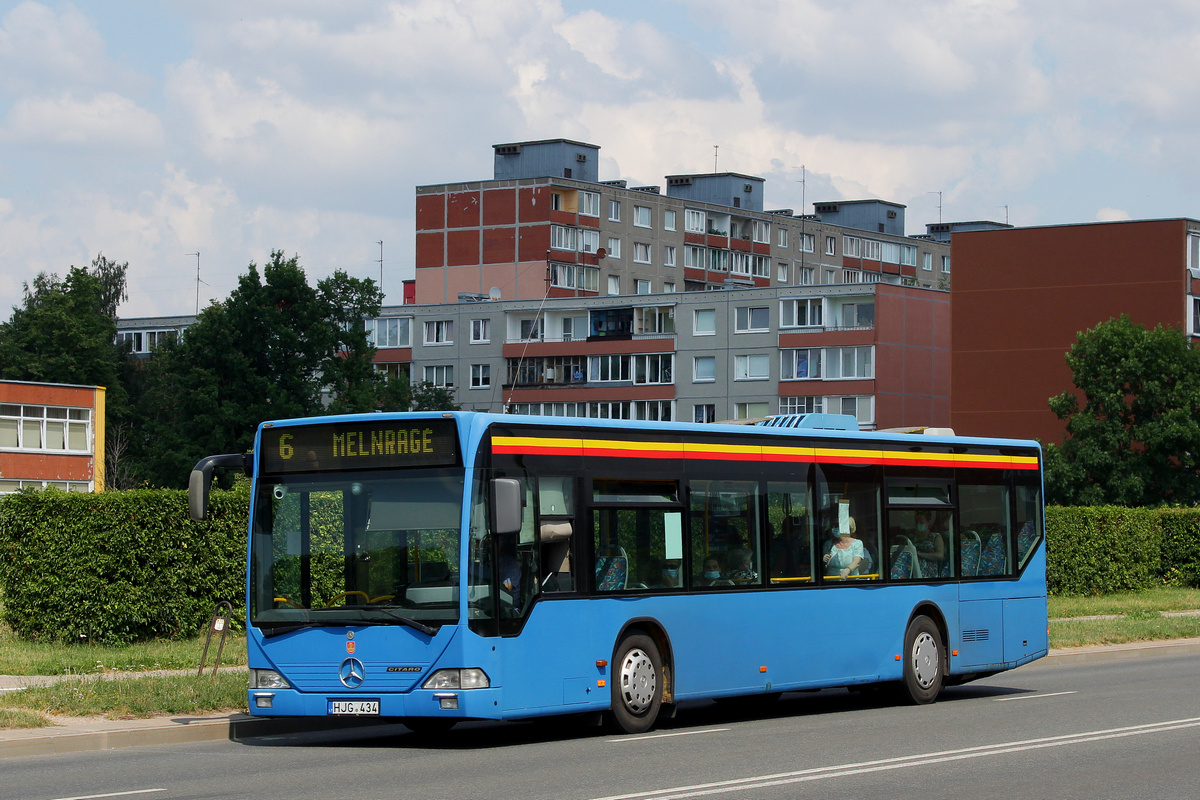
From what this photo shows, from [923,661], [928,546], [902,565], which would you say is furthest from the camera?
[928,546]

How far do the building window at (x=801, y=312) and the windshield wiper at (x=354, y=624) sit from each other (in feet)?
275

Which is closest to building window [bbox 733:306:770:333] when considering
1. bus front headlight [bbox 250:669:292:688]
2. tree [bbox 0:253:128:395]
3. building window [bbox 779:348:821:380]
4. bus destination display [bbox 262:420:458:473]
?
building window [bbox 779:348:821:380]

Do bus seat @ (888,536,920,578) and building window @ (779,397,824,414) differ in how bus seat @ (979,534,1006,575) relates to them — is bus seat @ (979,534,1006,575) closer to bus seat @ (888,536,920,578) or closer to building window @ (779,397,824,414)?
bus seat @ (888,536,920,578)

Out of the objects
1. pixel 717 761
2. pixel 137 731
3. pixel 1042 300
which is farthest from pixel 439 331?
pixel 717 761

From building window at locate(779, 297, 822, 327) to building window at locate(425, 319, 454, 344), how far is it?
73.7 ft

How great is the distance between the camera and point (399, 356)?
10825cm

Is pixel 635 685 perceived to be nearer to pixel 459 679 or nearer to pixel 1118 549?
pixel 459 679

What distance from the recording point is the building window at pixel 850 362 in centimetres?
9300

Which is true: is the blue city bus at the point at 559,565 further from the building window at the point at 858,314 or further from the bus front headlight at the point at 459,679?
the building window at the point at 858,314

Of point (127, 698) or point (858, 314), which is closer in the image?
point (127, 698)

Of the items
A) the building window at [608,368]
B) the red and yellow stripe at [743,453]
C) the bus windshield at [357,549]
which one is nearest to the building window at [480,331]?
the building window at [608,368]

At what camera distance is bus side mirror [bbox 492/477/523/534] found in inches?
500

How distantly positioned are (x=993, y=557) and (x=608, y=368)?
8327 centimetres

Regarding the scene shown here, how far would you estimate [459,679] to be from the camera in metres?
12.7
